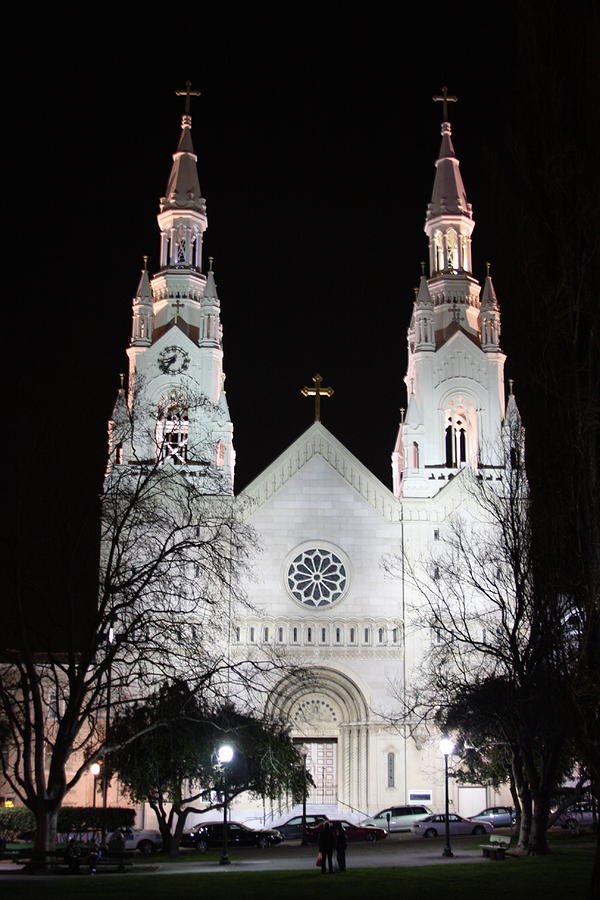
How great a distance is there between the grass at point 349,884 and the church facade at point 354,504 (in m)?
25.7

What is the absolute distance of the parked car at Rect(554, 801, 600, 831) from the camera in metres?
41.1

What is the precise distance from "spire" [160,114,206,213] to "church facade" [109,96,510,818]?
0.49ft

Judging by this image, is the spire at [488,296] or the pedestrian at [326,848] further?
the spire at [488,296]

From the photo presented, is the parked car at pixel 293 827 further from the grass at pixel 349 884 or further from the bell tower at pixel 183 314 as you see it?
the grass at pixel 349 884

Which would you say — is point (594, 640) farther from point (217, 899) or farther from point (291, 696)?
point (291, 696)

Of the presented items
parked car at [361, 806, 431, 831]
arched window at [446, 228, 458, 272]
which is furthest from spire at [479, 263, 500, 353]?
parked car at [361, 806, 431, 831]

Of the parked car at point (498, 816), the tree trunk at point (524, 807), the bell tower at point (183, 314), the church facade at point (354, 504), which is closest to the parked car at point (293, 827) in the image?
the church facade at point (354, 504)

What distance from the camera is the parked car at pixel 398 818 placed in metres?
46.1

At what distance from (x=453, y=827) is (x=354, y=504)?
1633 centimetres

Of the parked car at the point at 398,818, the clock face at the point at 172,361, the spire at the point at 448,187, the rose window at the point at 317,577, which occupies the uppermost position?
the spire at the point at 448,187

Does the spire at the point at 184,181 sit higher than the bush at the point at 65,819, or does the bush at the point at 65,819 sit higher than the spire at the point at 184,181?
the spire at the point at 184,181

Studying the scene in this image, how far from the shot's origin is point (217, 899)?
18016mm

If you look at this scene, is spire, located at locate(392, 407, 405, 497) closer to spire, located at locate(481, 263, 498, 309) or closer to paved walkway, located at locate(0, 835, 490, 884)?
spire, located at locate(481, 263, 498, 309)

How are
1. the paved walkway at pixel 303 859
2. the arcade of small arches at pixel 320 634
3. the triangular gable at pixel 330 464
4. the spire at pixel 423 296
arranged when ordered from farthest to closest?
the spire at pixel 423 296 < the triangular gable at pixel 330 464 < the arcade of small arches at pixel 320 634 < the paved walkway at pixel 303 859
